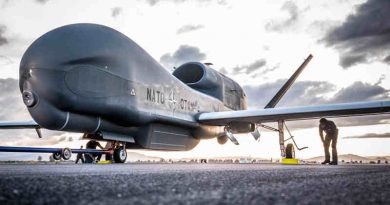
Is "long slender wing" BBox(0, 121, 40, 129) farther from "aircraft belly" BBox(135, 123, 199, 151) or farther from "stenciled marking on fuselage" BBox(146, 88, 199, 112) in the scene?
"stenciled marking on fuselage" BBox(146, 88, 199, 112)

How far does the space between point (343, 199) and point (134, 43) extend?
865 cm

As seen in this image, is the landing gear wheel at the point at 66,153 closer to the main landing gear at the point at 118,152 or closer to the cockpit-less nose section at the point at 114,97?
the cockpit-less nose section at the point at 114,97

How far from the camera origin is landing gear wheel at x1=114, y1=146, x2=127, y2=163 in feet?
29.3

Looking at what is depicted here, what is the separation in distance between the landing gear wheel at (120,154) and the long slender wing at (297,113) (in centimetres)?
395

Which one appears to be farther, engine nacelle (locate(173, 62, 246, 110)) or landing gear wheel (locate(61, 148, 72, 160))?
engine nacelle (locate(173, 62, 246, 110))

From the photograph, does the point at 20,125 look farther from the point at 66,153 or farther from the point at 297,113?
the point at 297,113

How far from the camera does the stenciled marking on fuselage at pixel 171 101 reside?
31.3 ft

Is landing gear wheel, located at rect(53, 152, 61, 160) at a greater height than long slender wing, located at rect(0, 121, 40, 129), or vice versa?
long slender wing, located at rect(0, 121, 40, 129)

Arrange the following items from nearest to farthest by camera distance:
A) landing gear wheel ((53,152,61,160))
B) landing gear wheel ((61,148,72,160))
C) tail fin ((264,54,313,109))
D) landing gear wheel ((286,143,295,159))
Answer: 1. landing gear wheel ((61,148,72,160))
2. landing gear wheel ((53,152,61,160))
3. landing gear wheel ((286,143,295,159))
4. tail fin ((264,54,313,109))

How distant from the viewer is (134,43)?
370 inches

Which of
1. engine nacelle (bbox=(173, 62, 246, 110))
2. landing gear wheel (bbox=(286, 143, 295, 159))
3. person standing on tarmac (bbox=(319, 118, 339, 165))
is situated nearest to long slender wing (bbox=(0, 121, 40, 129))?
engine nacelle (bbox=(173, 62, 246, 110))

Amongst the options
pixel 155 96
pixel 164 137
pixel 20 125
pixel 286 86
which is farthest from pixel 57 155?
pixel 286 86

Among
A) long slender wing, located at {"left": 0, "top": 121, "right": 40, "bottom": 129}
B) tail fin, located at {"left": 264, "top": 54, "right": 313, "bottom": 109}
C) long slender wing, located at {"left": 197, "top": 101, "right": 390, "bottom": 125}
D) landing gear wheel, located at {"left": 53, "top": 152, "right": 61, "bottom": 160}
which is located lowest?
landing gear wheel, located at {"left": 53, "top": 152, "right": 61, "bottom": 160}

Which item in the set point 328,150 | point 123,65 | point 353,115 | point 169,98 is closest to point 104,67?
point 123,65
